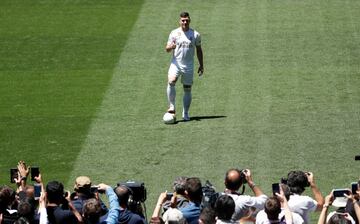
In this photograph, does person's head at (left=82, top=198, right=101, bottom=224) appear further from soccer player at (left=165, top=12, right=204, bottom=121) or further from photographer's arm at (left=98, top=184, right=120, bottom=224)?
soccer player at (left=165, top=12, right=204, bottom=121)

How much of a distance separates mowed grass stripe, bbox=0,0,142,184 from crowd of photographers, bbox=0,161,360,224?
436cm

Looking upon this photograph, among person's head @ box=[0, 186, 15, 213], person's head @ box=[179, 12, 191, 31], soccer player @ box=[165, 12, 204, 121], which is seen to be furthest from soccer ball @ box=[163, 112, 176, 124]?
person's head @ box=[0, 186, 15, 213]

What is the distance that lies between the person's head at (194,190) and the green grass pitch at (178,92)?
3.64m

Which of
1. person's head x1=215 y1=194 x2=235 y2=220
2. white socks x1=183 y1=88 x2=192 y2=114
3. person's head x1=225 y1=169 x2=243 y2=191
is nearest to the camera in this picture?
person's head x1=215 y1=194 x2=235 y2=220

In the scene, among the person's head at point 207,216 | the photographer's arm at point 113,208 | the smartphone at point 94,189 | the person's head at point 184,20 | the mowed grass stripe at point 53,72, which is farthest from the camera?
the person's head at point 184,20

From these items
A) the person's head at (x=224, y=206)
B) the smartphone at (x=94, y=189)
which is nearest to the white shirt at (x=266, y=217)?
the person's head at (x=224, y=206)

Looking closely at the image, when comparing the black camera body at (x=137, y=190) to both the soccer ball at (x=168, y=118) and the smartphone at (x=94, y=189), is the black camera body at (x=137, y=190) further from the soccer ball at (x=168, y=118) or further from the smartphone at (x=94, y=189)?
the soccer ball at (x=168, y=118)

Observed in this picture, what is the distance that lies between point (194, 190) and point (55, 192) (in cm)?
145

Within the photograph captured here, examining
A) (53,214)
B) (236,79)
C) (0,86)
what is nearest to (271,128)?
(236,79)

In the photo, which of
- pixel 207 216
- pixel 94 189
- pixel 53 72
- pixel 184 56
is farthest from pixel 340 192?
pixel 53 72

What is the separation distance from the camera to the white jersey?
18.2m

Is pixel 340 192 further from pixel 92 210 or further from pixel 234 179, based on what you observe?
pixel 92 210

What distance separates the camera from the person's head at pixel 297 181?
38.1 ft

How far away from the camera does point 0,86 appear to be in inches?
801
